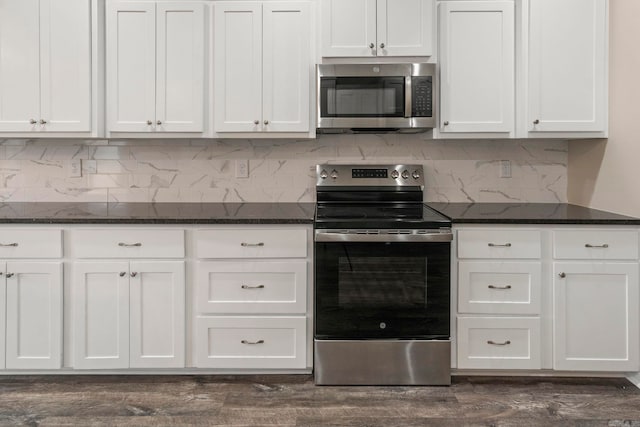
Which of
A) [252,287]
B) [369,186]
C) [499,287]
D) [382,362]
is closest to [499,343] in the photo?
[499,287]

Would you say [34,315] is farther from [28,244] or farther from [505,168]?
[505,168]

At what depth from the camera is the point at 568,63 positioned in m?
2.97

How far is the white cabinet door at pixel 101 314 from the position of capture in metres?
2.72

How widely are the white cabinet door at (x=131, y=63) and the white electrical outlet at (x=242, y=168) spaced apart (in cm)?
60

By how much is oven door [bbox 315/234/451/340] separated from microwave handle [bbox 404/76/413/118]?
78cm

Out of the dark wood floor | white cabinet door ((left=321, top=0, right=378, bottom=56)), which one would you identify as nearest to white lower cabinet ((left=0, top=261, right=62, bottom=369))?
the dark wood floor

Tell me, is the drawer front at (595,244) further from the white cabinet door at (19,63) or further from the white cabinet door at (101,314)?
the white cabinet door at (19,63)

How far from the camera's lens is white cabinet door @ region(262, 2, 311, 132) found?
9.87 feet

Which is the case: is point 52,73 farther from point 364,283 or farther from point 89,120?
point 364,283

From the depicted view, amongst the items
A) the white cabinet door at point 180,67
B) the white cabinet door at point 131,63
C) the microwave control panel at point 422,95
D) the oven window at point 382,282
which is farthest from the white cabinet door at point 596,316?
the white cabinet door at point 131,63

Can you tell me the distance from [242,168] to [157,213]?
2.30ft

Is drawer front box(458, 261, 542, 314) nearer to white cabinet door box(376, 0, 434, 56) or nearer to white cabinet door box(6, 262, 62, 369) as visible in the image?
white cabinet door box(376, 0, 434, 56)

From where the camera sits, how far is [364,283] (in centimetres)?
267

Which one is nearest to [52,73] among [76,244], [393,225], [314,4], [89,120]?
[89,120]
